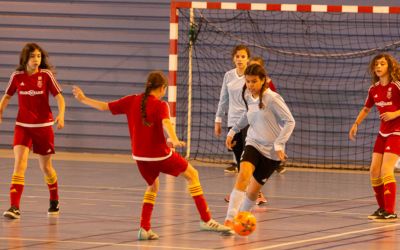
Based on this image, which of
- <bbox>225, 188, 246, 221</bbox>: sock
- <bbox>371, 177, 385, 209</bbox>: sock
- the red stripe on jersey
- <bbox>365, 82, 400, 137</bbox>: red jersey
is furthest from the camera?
the red stripe on jersey

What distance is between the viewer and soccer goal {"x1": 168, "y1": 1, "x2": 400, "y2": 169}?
2081cm

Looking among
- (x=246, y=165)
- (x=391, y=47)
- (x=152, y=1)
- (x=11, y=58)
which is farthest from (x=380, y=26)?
(x=246, y=165)

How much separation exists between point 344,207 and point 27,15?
1089 cm

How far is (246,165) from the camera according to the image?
1143cm

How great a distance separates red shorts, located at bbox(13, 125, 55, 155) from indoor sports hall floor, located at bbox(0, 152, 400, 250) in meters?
0.77

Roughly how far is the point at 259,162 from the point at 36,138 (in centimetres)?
273

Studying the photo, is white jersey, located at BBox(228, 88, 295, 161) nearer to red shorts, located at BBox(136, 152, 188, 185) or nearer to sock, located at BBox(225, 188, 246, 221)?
sock, located at BBox(225, 188, 246, 221)

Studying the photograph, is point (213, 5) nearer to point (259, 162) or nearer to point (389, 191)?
point (389, 191)

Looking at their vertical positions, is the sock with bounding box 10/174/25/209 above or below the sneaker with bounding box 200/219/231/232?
above

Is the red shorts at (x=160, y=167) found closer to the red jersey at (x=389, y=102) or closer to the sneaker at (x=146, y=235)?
the sneaker at (x=146, y=235)

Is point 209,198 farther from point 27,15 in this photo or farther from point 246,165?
point 27,15

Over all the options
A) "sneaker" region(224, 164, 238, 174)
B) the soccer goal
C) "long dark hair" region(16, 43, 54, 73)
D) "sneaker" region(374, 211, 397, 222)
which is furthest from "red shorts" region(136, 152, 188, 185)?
the soccer goal

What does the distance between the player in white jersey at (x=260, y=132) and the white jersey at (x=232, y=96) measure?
3828mm

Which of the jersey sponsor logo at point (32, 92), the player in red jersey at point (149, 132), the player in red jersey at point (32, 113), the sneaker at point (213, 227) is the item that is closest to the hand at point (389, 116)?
the sneaker at point (213, 227)
